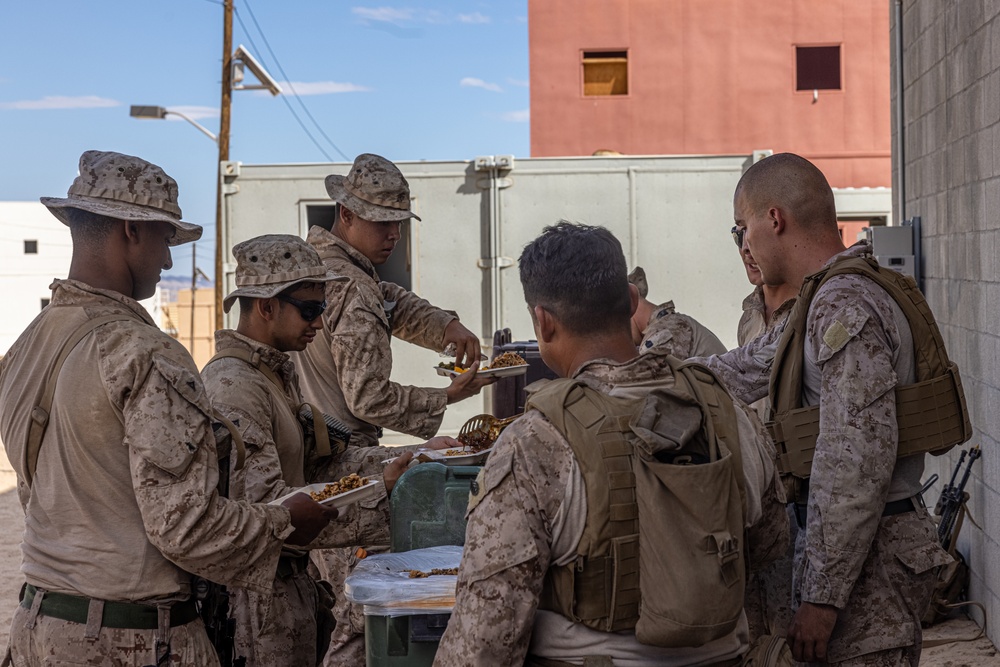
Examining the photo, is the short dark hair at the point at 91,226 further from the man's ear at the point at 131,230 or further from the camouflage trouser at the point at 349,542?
the camouflage trouser at the point at 349,542

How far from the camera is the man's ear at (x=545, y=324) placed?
2400mm

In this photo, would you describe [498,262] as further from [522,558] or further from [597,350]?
[522,558]

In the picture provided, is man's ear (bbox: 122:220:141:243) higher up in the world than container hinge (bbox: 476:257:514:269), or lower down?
lower down

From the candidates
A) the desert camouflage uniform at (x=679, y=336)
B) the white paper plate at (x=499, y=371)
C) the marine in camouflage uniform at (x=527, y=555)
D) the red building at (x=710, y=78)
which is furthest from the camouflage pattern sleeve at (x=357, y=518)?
the red building at (x=710, y=78)

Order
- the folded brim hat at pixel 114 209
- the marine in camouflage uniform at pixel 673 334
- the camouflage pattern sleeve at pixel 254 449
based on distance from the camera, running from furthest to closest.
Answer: the marine in camouflage uniform at pixel 673 334 < the camouflage pattern sleeve at pixel 254 449 < the folded brim hat at pixel 114 209

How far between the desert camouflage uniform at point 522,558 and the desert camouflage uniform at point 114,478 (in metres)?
0.93

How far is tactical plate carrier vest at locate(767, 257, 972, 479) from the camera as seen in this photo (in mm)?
3000

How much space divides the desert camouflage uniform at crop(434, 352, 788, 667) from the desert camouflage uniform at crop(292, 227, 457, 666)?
2.43m

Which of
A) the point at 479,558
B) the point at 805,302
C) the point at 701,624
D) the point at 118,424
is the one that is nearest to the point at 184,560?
the point at 118,424

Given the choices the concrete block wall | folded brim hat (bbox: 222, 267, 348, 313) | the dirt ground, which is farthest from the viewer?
the dirt ground

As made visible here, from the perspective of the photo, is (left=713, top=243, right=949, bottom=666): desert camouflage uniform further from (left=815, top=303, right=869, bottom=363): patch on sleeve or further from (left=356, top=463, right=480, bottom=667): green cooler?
(left=356, top=463, right=480, bottom=667): green cooler

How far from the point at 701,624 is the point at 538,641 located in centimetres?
36

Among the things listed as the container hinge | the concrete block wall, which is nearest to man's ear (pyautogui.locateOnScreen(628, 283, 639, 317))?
the concrete block wall

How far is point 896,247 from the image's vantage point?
7.52 metres
